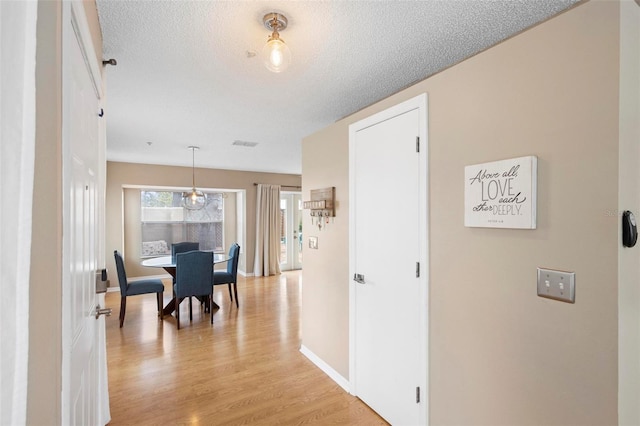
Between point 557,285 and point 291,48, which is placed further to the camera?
point 291,48

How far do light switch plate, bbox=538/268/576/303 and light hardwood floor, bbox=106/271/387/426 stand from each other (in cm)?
155

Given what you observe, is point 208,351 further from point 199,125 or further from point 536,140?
point 536,140

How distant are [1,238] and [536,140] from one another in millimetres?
1764

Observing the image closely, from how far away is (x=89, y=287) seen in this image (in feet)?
4.95

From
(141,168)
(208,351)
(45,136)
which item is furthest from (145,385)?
(141,168)

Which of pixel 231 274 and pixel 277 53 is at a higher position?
pixel 277 53

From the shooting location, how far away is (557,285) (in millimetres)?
1359

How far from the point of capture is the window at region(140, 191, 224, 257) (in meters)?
6.87

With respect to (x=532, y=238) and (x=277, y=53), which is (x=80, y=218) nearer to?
(x=277, y=53)

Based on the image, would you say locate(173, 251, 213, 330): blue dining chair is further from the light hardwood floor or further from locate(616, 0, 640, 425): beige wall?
locate(616, 0, 640, 425): beige wall

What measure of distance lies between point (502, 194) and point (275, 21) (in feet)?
4.74

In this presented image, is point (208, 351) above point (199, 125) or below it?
below

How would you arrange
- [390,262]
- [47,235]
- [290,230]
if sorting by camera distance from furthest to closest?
[290,230] → [390,262] → [47,235]

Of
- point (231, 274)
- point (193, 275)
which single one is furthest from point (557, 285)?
point (231, 274)
